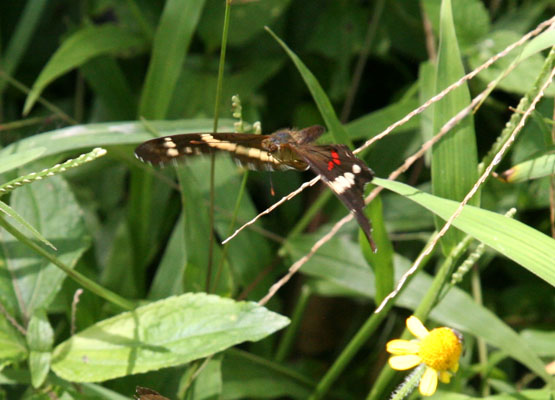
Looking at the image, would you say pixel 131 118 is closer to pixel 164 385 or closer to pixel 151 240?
pixel 151 240

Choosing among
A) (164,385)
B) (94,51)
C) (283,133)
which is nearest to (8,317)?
(164,385)

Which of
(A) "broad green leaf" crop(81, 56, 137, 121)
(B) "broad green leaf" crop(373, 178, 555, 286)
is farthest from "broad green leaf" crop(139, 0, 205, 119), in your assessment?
(B) "broad green leaf" crop(373, 178, 555, 286)

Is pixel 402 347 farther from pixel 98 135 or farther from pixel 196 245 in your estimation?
pixel 98 135

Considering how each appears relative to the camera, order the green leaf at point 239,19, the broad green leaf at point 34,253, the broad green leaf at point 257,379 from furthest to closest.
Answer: the green leaf at point 239,19 → the broad green leaf at point 257,379 → the broad green leaf at point 34,253

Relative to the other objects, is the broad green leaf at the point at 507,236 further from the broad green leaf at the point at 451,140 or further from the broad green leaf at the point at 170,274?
the broad green leaf at the point at 170,274

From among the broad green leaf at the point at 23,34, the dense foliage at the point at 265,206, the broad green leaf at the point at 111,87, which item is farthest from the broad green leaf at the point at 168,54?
the broad green leaf at the point at 23,34

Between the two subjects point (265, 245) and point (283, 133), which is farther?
point (265, 245)

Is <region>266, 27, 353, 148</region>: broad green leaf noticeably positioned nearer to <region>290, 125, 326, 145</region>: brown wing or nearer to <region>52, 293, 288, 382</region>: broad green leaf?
<region>290, 125, 326, 145</region>: brown wing
